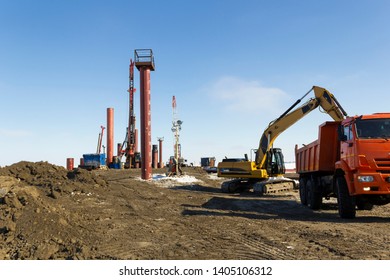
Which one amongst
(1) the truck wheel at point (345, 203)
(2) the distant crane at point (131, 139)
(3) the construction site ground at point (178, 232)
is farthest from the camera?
(2) the distant crane at point (131, 139)

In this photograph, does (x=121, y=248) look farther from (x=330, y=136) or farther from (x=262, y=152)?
(x=262, y=152)

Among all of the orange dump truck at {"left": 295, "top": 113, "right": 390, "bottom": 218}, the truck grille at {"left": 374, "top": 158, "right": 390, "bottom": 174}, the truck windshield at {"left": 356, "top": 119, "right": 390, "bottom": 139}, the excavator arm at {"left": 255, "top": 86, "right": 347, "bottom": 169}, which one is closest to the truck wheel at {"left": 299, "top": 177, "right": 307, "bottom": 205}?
the orange dump truck at {"left": 295, "top": 113, "right": 390, "bottom": 218}

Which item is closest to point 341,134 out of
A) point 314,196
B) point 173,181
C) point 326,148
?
point 326,148

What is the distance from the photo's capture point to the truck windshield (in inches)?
421

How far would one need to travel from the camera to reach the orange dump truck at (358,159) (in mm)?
10273

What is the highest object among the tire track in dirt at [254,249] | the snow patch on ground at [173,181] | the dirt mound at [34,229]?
the snow patch on ground at [173,181]

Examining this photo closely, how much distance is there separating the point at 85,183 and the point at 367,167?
14107 mm

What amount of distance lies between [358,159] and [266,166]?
465 inches

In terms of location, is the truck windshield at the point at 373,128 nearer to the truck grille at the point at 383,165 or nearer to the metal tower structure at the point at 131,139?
the truck grille at the point at 383,165

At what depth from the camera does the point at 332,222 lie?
10.8 meters

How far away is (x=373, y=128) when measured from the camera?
10.9m

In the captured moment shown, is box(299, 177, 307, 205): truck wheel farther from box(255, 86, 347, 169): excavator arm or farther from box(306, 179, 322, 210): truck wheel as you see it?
box(255, 86, 347, 169): excavator arm

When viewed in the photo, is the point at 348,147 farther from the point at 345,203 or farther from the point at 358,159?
the point at 345,203

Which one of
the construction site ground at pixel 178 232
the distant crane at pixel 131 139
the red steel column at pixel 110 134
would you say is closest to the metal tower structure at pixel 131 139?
the distant crane at pixel 131 139
